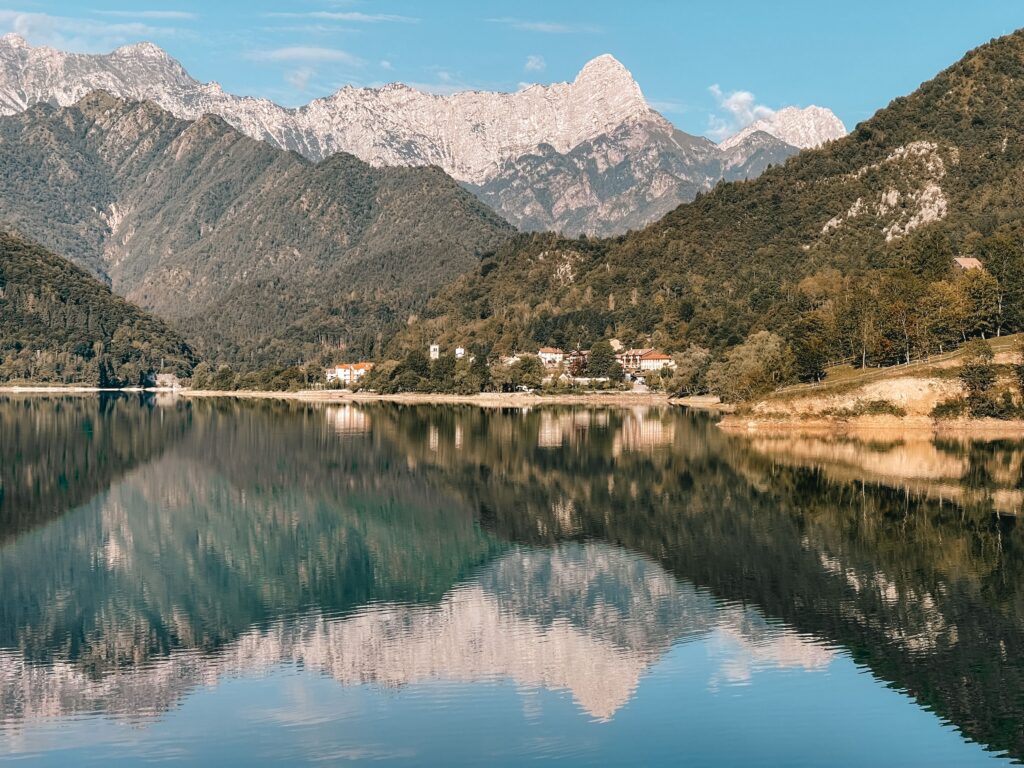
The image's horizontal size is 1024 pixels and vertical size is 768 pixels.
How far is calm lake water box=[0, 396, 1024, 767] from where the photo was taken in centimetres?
3356

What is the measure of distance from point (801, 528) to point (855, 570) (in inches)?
466

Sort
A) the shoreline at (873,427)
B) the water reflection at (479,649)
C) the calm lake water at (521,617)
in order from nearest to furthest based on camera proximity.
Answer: the calm lake water at (521,617)
the water reflection at (479,649)
the shoreline at (873,427)

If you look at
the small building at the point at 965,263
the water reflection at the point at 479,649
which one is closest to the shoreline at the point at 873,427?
the small building at the point at 965,263

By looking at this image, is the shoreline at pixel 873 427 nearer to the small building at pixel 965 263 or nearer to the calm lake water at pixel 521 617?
the calm lake water at pixel 521 617

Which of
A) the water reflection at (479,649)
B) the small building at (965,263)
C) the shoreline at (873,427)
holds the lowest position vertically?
the water reflection at (479,649)

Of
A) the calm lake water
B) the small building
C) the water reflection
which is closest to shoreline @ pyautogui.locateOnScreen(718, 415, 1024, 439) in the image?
the calm lake water

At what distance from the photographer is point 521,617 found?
156ft

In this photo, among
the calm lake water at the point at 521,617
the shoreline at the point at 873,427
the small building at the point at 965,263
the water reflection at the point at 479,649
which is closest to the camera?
the calm lake water at the point at 521,617

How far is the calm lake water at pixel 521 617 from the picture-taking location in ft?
110

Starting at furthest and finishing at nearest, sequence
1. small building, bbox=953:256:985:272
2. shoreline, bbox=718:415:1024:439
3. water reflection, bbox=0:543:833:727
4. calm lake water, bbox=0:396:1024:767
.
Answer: small building, bbox=953:256:985:272 → shoreline, bbox=718:415:1024:439 → water reflection, bbox=0:543:833:727 → calm lake water, bbox=0:396:1024:767

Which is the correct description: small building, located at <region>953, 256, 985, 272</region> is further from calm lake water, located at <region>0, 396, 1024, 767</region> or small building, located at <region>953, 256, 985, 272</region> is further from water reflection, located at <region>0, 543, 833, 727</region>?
water reflection, located at <region>0, 543, 833, 727</region>

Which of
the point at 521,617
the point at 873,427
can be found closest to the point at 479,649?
the point at 521,617

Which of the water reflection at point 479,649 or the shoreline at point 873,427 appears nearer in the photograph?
the water reflection at point 479,649

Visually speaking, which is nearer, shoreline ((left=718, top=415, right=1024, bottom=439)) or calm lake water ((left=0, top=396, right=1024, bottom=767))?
calm lake water ((left=0, top=396, right=1024, bottom=767))
